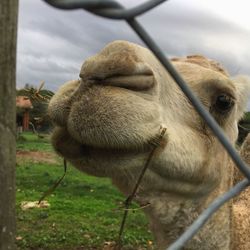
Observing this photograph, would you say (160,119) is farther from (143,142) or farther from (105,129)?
(105,129)

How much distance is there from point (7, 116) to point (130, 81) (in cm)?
102

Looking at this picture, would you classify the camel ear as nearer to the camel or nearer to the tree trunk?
the camel

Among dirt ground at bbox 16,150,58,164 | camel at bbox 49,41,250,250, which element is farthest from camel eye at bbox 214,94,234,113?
dirt ground at bbox 16,150,58,164

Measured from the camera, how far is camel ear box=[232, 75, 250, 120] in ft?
11.3

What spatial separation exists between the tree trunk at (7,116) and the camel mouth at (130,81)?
893 mm

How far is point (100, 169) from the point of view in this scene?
230cm

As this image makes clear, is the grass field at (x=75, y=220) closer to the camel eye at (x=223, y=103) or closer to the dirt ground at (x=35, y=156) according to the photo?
the camel eye at (x=223, y=103)

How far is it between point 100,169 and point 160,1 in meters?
1.33

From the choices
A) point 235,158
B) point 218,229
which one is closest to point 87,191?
point 218,229

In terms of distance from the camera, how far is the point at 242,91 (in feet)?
11.3

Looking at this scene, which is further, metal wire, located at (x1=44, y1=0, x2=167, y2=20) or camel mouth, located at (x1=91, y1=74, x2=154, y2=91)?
camel mouth, located at (x1=91, y1=74, x2=154, y2=91)

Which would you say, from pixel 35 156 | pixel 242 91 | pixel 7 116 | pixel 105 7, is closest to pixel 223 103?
pixel 242 91

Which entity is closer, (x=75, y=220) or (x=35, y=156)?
(x=75, y=220)

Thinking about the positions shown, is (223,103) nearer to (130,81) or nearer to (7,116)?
(130,81)
